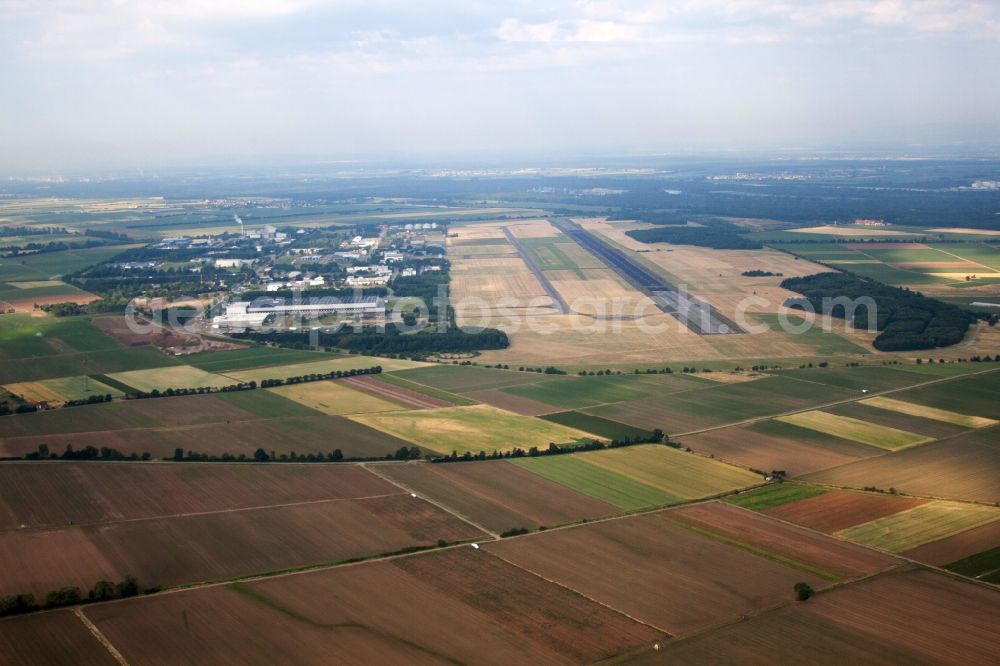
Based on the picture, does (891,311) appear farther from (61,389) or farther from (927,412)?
(61,389)

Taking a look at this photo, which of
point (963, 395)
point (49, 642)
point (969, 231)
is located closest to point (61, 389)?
point (49, 642)

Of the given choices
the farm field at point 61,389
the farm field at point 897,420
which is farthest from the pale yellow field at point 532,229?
the farm field at point 897,420

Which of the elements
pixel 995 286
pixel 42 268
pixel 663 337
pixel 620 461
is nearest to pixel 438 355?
pixel 663 337

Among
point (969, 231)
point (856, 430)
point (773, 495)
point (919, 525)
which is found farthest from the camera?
point (969, 231)

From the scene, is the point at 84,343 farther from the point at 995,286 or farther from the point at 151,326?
the point at 995,286

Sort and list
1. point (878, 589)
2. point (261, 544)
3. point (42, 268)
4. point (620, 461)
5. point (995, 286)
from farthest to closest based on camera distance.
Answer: point (42, 268), point (995, 286), point (620, 461), point (261, 544), point (878, 589)

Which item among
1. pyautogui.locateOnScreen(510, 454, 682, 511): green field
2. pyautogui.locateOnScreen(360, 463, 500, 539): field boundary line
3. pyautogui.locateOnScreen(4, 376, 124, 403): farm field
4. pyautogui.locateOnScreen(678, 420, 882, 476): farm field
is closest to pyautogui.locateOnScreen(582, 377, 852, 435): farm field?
pyautogui.locateOnScreen(678, 420, 882, 476): farm field

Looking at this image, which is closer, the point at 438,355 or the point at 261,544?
the point at 261,544
